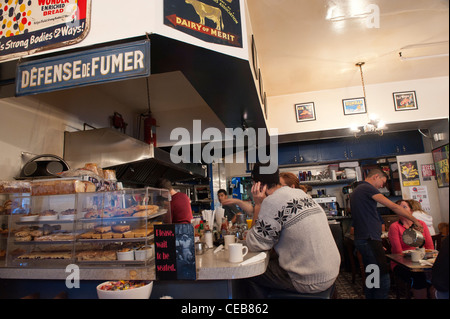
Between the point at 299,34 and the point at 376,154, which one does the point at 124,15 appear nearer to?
the point at 299,34

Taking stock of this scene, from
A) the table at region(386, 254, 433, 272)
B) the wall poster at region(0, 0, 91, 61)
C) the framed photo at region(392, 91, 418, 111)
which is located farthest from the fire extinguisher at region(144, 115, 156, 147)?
the framed photo at region(392, 91, 418, 111)

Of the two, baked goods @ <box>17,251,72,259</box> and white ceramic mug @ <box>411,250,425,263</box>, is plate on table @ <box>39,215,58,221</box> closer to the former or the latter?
baked goods @ <box>17,251,72,259</box>

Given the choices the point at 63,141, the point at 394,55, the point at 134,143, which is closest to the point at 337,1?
the point at 394,55

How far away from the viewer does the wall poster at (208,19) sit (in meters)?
1.97

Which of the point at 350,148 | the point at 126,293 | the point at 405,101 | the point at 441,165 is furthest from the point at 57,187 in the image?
the point at 350,148

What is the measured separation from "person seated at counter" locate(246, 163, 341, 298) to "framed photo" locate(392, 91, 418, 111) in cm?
394

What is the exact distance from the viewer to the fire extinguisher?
5508mm

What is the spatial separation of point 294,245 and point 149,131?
163 inches

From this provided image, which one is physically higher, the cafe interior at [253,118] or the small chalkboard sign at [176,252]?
the cafe interior at [253,118]

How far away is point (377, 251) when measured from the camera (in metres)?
3.51

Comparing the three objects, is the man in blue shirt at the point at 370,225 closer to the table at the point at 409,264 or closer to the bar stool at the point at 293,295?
the table at the point at 409,264

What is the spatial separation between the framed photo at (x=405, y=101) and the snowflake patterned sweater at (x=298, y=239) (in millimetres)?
3964

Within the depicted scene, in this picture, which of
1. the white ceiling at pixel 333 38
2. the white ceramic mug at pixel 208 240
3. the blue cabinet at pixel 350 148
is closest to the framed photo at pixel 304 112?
the white ceiling at pixel 333 38
